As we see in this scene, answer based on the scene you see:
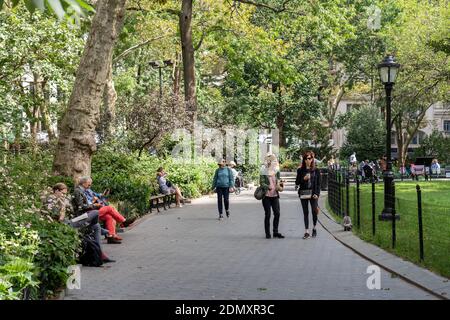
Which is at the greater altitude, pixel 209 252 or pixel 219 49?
pixel 219 49

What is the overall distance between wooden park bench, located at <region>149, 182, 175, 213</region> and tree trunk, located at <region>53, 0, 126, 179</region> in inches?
244

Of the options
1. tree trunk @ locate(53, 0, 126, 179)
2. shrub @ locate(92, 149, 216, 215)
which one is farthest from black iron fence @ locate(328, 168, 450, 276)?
tree trunk @ locate(53, 0, 126, 179)

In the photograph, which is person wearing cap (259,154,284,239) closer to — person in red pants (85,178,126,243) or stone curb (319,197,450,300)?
stone curb (319,197,450,300)

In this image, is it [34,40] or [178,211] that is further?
[34,40]

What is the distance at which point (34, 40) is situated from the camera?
2577cm

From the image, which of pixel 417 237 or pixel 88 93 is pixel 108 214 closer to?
pixel 88 93

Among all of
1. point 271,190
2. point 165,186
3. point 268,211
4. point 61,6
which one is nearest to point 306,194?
point 271,190

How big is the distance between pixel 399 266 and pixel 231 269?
2.37 m

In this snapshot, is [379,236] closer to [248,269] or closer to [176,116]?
[248,269]

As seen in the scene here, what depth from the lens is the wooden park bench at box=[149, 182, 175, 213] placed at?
2353cm

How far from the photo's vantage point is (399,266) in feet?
34.4

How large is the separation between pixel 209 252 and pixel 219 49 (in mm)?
23492
